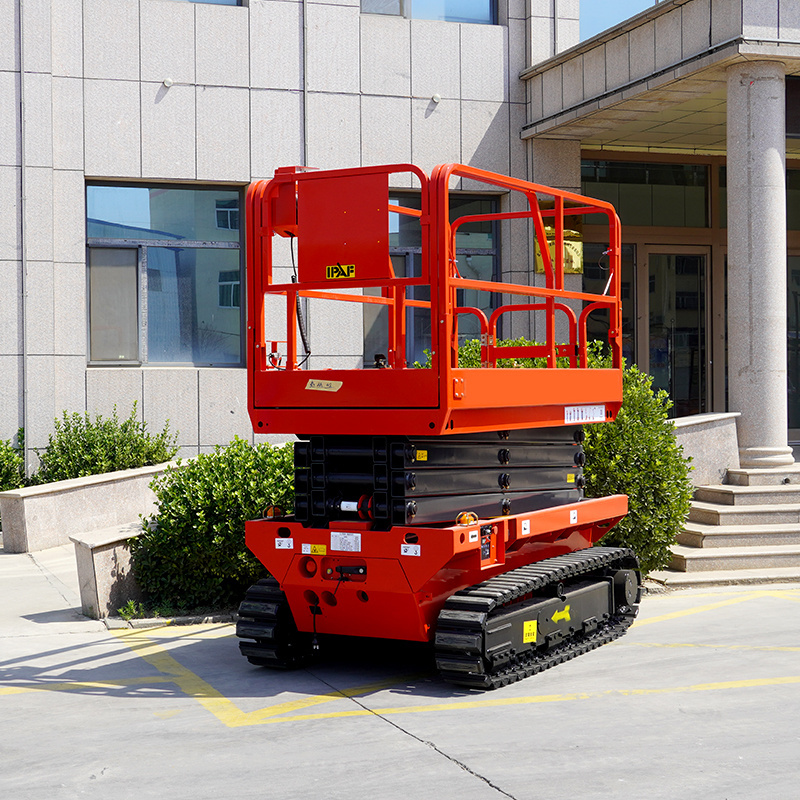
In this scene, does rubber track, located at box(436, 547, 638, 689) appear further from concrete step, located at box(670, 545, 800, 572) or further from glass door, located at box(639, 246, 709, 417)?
glass door, located at box(639, 246, 709, 417)

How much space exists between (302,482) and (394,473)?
756mm

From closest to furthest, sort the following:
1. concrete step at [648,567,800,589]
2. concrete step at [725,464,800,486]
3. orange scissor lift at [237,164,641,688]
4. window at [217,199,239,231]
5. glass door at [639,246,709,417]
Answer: orange scissor lift at [237,164,641,688] < concrete step at [648,567,800,589] < concrete step at [725,464,800,486] < window at [217,199,239,231] < glass door at [639,246,709,417]

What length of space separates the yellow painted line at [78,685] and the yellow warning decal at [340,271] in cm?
277

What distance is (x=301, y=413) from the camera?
6.97m

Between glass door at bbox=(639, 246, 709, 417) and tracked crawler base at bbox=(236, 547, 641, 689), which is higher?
glass door at bbox=(639, 246, 709, 417)

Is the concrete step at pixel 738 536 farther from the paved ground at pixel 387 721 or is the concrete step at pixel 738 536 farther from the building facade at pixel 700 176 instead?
the paved ground at pixel 387 721

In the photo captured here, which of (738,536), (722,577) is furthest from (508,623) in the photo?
(738,536)

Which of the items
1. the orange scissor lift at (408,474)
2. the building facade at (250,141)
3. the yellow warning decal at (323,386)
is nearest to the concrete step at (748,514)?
the building facade at (250,141)

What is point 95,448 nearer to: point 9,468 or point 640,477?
point 9,468

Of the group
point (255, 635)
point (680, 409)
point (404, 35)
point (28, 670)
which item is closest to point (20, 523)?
point (28, 670)

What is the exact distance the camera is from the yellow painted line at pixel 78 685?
6.93m

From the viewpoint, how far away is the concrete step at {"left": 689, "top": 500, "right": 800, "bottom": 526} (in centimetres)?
1109

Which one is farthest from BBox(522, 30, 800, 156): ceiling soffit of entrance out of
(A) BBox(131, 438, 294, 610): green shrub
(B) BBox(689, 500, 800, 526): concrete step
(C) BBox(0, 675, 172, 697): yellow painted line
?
(C) BBox(0, 675, 172, 697): yellow painted line

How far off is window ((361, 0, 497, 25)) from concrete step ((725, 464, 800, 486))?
7498 millimetres
